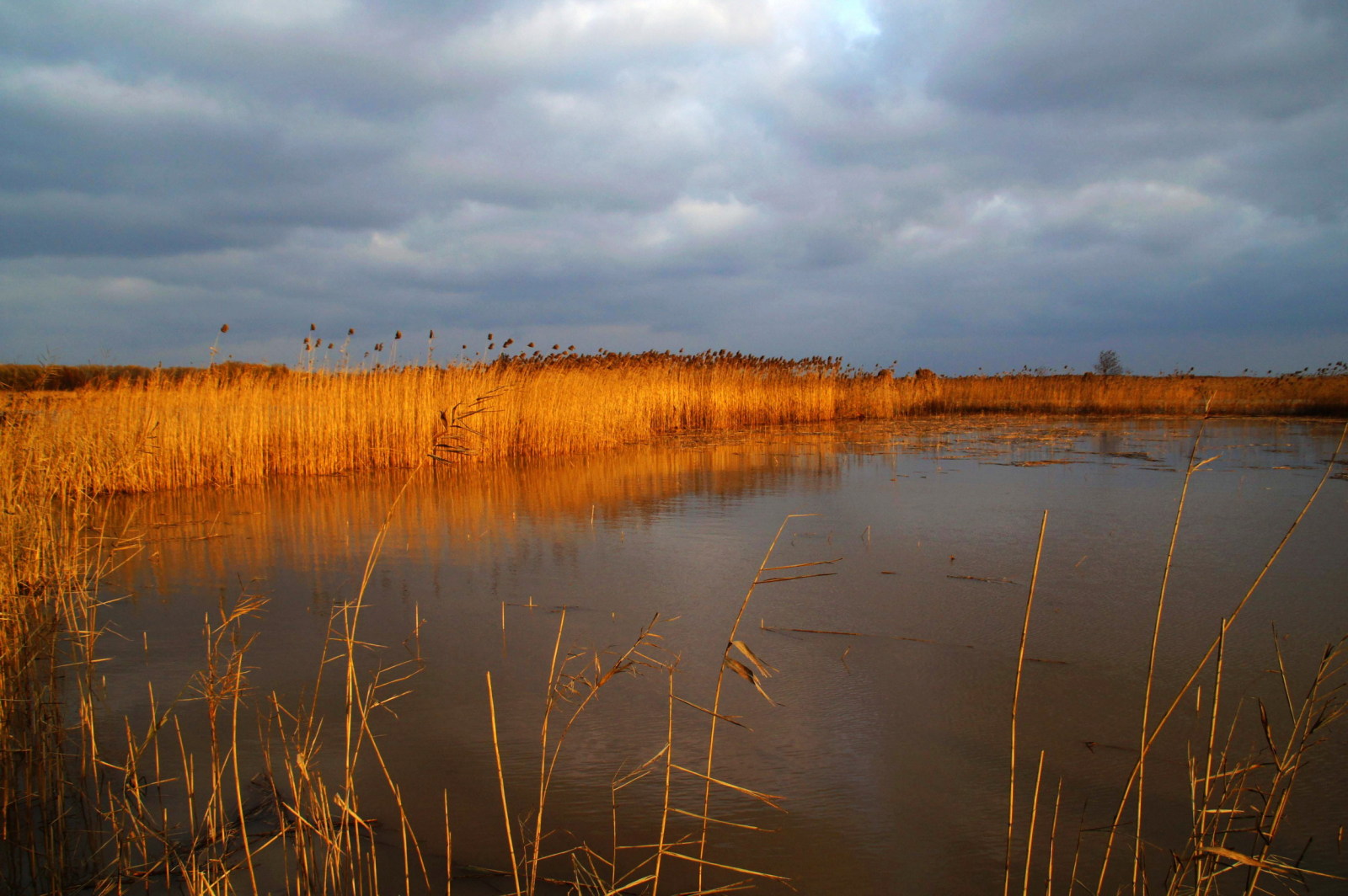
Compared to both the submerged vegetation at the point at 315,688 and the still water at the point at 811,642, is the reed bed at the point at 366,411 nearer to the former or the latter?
the submerged vegetation at the point at 315,688

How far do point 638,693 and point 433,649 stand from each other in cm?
97

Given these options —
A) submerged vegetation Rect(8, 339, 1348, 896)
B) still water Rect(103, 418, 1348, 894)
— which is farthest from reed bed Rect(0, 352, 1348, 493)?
still water Rect(103, 418, 1348, 894)

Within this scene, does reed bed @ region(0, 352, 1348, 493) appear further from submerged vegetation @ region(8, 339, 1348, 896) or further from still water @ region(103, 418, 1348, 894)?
still water @ region(103, 418, 1348, 894)

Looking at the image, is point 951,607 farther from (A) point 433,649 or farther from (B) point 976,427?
(B) point 976,427

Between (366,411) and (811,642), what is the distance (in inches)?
308

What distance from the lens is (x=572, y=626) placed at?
346 cm

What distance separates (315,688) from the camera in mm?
2643

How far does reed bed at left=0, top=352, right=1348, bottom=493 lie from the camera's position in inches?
291

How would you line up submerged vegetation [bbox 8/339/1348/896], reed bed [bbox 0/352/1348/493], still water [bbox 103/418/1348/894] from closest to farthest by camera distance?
submerged vegetation [bbox 8/339/1348/896], still water [bbox 103/418/1348/894], reed bed [bbox 0/352/1348/493]

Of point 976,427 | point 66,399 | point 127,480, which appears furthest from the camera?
point 976,427

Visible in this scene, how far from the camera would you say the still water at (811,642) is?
2.04m

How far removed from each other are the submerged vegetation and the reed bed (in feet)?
0.11

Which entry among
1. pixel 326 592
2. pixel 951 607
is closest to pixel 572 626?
pixel 326 592

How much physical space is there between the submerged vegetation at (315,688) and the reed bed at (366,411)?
33mm
